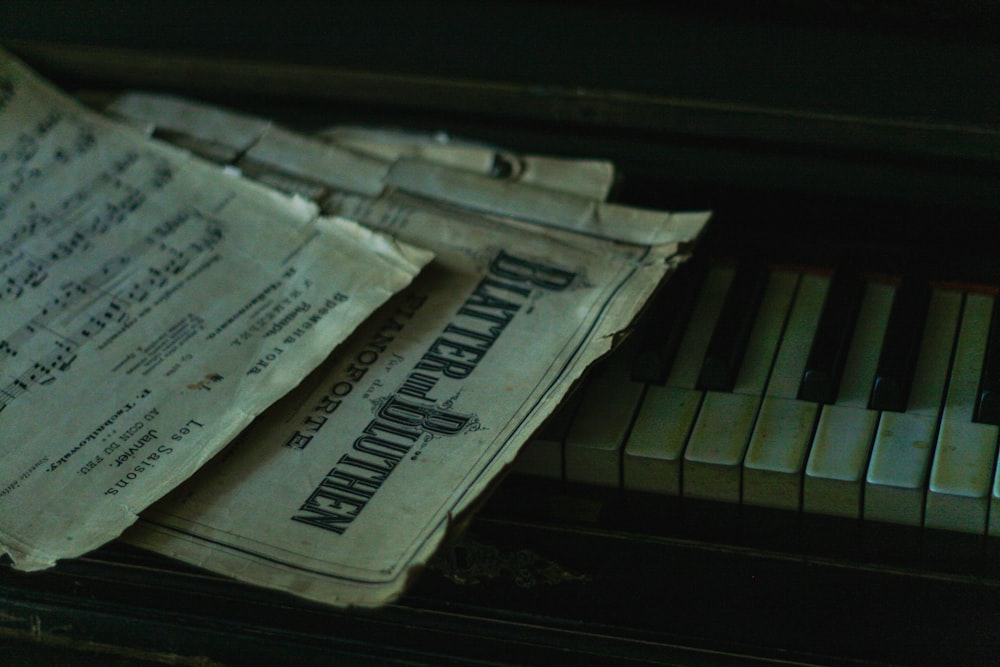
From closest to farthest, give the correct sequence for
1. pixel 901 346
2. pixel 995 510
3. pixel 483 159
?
pixel 995 510
pixel 901 346
pixel 483 159

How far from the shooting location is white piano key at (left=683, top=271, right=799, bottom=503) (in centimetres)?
78

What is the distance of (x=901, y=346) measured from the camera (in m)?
0.86

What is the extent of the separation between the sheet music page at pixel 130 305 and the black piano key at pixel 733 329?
253mm

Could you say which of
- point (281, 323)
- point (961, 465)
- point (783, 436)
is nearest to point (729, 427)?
point (783, 436)

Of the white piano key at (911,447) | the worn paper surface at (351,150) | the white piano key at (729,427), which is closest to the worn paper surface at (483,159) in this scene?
the worn paper surface at (351,150)

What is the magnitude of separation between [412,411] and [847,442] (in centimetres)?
31

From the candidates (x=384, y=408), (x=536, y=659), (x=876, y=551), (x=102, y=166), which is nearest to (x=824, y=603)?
(x=876, y=551)

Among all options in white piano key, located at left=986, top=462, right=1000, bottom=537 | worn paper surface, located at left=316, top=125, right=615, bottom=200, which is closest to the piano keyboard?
white piano key, located at left=986, top=462, right=1000, bottom=537

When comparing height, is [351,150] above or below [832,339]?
above

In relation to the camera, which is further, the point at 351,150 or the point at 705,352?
the point at 351,150

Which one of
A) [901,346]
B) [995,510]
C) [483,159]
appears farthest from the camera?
[483,159]

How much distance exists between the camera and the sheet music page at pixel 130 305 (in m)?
0.77

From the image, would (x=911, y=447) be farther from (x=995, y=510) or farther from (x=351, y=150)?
(x=351, y=150)

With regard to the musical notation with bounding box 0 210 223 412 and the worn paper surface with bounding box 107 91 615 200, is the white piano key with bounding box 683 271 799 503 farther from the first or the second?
the musical notation with bounding box 0 210 223 412
